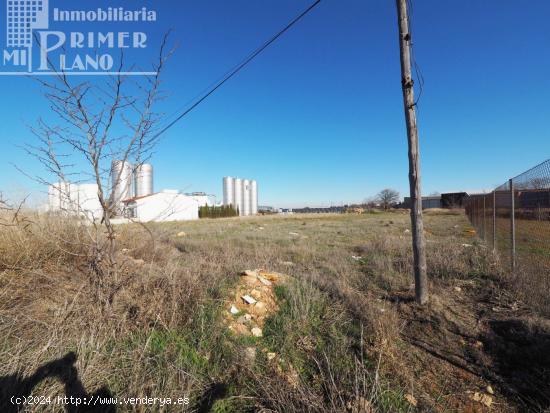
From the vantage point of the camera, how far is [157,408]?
6.89ft

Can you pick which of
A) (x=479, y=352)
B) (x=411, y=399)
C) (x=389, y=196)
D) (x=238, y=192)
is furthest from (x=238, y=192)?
(x=411, y=399)

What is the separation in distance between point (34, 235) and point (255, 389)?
4.05 metres

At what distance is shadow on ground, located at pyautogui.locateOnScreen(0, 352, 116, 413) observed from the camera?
82.0 inches

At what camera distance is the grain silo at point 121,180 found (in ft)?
11.1

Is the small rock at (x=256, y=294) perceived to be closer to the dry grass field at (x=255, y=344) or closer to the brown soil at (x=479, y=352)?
the dry grass field at (x=255, y=344)

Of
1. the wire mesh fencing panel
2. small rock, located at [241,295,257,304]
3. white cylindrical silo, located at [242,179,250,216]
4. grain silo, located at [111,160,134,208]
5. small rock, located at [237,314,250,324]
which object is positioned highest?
white cylindrical silo, located at [242,179,250,216]

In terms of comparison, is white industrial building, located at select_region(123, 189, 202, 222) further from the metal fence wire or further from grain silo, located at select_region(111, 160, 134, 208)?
the metal fence wire

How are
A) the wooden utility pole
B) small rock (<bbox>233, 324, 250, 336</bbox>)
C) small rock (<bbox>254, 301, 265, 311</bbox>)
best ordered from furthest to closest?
the wooden utility pole → small rock (<bbox>254, 301, 265, 311</bbox>) → small rock (<bbox>233, 324, 250, 336</bbox>)

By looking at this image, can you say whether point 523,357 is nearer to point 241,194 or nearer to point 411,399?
point 411,399

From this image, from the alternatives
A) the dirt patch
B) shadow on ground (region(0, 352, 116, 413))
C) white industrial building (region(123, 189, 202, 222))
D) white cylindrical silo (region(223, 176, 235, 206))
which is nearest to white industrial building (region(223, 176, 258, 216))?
white cylindrical silo (region(223, 176, 235, 206))

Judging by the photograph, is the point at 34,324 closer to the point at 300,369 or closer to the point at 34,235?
the point at 34,235

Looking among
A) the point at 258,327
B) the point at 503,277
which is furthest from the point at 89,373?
the point at 503,277

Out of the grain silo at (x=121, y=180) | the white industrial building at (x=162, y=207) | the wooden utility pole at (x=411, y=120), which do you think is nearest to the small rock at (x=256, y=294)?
the white industrial building at (x=162, y=207)

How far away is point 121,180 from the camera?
3432mm
